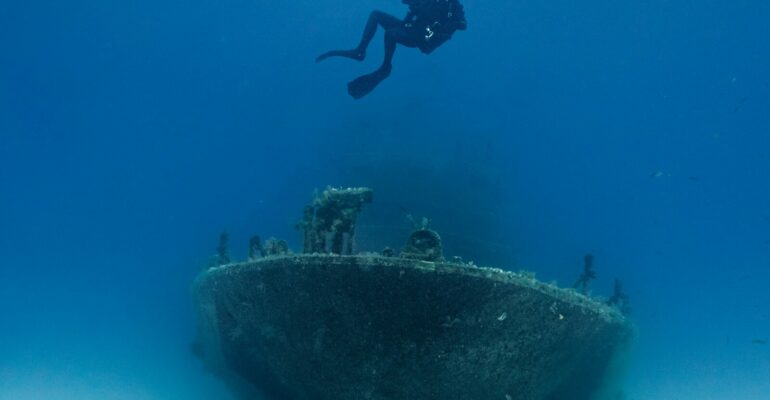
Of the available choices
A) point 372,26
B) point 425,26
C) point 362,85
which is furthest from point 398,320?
point 372,26

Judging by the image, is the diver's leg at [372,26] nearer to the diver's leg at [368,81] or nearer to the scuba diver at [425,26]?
the scuba diver at [425,26]

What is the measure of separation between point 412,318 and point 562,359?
2692mm

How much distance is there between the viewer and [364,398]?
605 cm

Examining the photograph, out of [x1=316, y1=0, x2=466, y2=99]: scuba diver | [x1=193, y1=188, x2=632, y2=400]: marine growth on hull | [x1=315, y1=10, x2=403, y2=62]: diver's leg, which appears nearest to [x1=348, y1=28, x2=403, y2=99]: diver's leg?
[x1=316, y1=0, x2=466, y2=99]: scuba diver

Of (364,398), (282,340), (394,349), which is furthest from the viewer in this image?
(282,340)

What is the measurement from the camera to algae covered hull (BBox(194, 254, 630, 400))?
522 cm

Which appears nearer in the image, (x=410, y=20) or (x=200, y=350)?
(x=410, y=20)

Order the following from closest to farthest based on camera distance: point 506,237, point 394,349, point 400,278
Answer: point 400,278 → point 394,349 → point 506,237

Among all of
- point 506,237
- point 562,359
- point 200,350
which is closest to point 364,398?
point 562,359

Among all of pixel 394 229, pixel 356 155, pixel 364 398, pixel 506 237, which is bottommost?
pixel 364 398

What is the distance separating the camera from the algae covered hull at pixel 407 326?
17.1 ft

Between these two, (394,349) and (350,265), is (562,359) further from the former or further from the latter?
(350,265)

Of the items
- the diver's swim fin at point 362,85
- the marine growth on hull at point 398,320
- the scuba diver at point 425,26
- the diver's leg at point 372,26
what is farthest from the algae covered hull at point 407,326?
the scuba diver at point 425,26

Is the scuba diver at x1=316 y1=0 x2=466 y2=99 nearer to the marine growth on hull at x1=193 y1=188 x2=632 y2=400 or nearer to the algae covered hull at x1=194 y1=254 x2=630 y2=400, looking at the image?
the marine growth on hull at x1=193 y1=188 x2=632 y2=400
